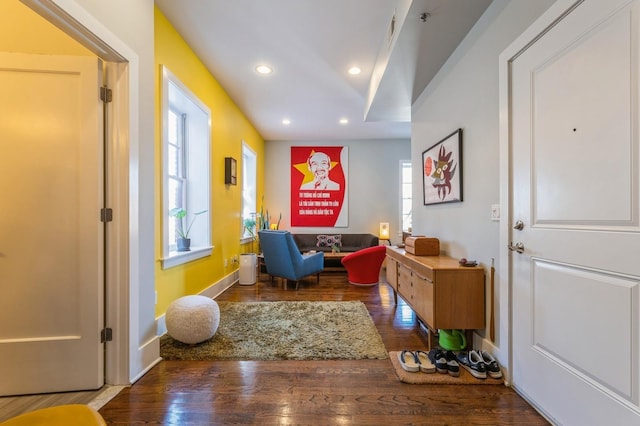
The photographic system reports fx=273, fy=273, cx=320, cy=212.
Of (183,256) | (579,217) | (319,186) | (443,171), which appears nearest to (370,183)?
(319,186)

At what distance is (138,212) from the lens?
1.81 metres

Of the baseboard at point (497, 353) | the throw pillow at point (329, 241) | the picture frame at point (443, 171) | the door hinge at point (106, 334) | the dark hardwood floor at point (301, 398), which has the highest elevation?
the picture frame at point (443, 171)

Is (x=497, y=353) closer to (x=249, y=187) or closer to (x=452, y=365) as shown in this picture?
(x=452, y=365)

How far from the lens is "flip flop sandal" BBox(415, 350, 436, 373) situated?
1840mm

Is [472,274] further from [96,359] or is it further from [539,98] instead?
[96,359]

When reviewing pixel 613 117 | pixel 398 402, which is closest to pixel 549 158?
pixel 613 117

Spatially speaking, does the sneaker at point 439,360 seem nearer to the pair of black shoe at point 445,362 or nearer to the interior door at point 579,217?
the pair of black shoe at point 445,362

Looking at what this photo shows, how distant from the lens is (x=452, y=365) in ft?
6.03

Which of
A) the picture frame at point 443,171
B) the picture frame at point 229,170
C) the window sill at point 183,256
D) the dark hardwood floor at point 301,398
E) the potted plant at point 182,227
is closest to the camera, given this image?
the dark hardwood floor at point 301,398

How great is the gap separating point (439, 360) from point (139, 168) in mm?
2421

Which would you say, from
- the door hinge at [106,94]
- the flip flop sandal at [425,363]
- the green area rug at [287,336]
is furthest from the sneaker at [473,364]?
the door hinge at [106,94]

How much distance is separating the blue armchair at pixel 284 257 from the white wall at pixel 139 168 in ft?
6.74

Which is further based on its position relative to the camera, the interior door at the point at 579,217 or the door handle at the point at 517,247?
the door handle at the point at 517,247

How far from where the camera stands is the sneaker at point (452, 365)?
1807 millimetres
